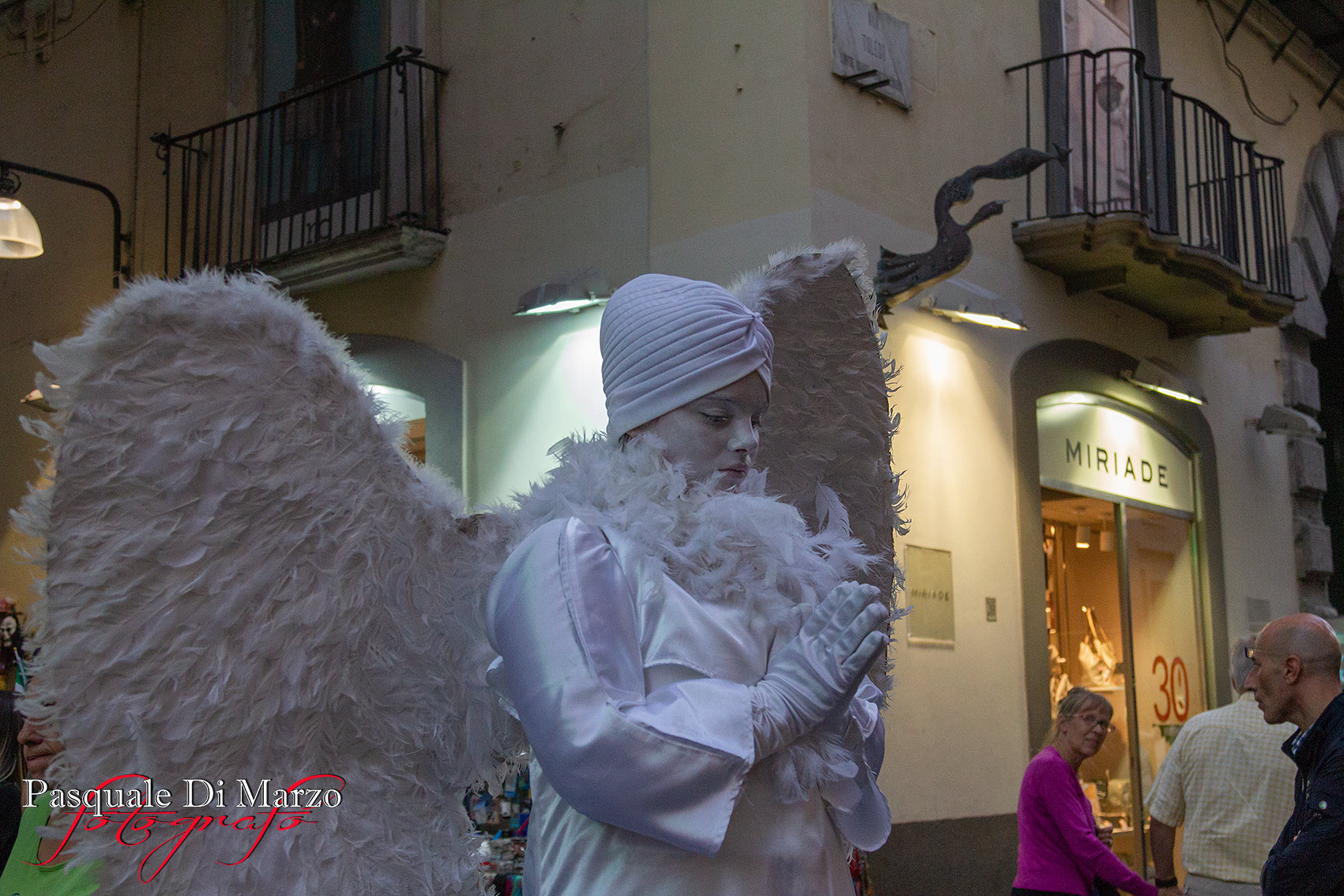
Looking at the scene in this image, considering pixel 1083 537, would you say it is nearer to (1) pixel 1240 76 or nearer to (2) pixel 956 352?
(2) pixel 956 352

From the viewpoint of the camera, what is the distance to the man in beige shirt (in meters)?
4.19

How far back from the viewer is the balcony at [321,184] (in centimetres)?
773

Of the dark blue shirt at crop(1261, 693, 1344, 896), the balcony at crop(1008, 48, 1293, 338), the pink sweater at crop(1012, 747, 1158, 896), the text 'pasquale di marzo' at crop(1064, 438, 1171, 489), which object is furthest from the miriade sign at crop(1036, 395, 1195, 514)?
the dark blue shirt at crop(1261, 693, 1344, 896)

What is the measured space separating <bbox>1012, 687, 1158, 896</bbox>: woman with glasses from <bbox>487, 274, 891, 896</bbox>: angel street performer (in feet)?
9.57

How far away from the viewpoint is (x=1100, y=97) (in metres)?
8.91

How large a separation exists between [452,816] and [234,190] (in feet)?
24.8

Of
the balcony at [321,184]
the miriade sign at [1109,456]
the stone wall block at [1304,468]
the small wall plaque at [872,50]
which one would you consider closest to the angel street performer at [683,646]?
the small wall plaque at [872,50]

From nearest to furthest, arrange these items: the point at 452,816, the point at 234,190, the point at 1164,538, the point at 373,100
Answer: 1. the point at 452,816
2. the point at 373,100
3. the point at 234,190
4. the point at 1164,538

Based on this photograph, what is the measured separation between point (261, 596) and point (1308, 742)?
2.54 m

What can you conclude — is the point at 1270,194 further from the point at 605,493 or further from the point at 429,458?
the point at 605,493

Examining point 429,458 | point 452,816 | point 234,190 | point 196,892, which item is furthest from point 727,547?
point 234,190

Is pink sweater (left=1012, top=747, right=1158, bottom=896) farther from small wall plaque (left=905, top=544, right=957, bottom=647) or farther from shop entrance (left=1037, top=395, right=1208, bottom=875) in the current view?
shop entrance (left=1037, top=395, right=1208, bottom=875)

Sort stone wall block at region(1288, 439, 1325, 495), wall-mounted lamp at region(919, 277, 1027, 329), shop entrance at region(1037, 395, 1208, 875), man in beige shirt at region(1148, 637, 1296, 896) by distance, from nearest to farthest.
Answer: man in beige shirt at region(1148, 637, 1296, 896) → wall-mounted lamp at region(919, 277, 1027, 329) → shop entrance at region(1037, 395, 1208, 875) → stone wall block at region(1288, 439, 1325, 495)

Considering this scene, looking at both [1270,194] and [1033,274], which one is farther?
[1270,194]
